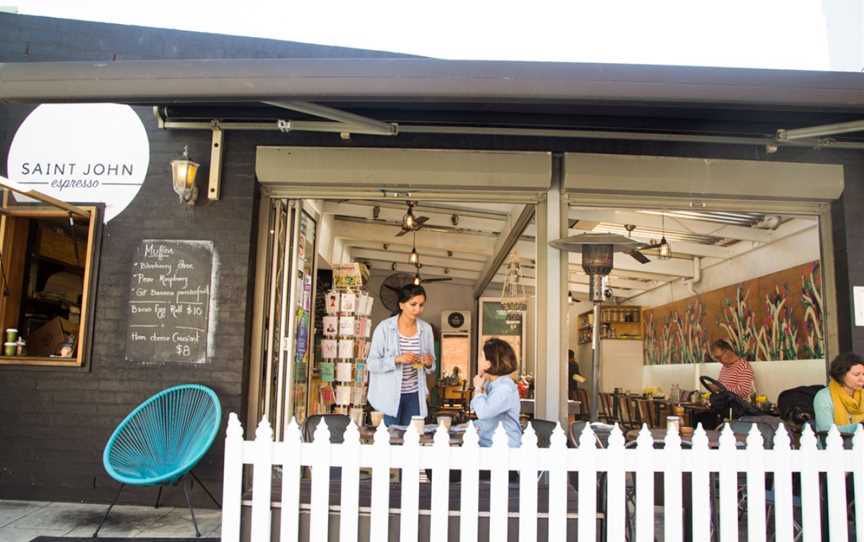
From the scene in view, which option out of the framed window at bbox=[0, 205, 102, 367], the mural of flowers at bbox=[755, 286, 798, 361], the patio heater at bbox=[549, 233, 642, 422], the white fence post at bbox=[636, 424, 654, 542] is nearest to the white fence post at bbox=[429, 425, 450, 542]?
the white fence post at bbox=[636, 424, 654, 542]

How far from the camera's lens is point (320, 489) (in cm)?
264

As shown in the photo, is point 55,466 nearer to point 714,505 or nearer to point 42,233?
point 42,233

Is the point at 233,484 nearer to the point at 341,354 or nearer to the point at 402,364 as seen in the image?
the point at 402,364

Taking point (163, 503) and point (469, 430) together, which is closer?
point (469, 430)

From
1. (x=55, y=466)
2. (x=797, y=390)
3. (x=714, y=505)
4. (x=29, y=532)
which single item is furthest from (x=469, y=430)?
(x=797, y=390)

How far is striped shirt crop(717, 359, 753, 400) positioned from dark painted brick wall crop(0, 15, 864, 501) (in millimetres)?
2482

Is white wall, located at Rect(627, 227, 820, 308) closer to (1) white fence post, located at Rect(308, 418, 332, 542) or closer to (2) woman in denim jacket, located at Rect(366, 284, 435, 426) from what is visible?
(2) woman in denim jacket, located at Rect(366, 284, 435, 426)

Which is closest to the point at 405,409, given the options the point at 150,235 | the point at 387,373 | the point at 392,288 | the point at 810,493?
the point at 387,373

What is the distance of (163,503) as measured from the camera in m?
4.71

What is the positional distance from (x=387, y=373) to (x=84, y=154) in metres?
2.64

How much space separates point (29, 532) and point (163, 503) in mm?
873

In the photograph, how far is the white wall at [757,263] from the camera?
7758 mm

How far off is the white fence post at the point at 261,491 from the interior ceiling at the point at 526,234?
12.4 feet

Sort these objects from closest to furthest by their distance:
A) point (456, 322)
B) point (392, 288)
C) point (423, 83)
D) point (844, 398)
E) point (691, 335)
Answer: point (423, 83), point (844, 398), point (691, 335), point (392, 288), point (456, 322)
